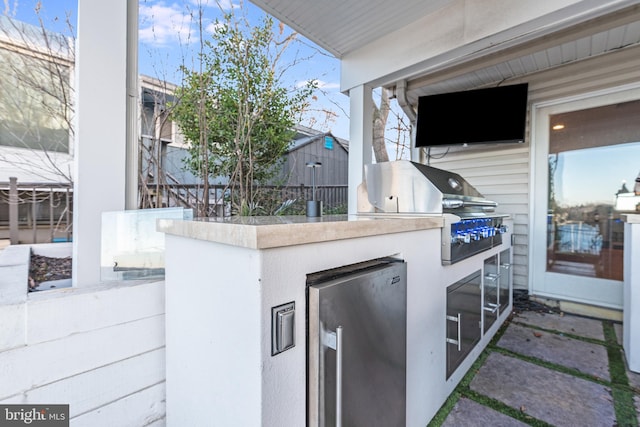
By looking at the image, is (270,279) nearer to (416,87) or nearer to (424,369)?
(424,369)

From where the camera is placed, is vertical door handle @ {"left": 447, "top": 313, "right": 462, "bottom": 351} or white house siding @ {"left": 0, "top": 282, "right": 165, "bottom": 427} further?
vertical door handle @ {"left": 447, "top": 313, "right": 462, "bottom": 351}

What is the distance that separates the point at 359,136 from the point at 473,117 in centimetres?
163

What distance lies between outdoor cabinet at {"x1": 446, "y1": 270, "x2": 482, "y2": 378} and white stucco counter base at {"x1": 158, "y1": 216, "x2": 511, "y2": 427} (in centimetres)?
36

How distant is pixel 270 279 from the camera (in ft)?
2.66

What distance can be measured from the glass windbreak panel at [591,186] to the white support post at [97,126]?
14.2 feet

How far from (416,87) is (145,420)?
4288 mm

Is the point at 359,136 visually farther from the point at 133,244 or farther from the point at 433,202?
the point at 133,244

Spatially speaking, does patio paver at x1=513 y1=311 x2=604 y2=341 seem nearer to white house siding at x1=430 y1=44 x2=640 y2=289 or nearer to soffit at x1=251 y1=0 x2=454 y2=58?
white house siding at x1=430 y1=44 x2=640 y2=289

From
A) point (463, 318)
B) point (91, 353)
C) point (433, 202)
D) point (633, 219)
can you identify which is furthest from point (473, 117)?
point (91, 353)

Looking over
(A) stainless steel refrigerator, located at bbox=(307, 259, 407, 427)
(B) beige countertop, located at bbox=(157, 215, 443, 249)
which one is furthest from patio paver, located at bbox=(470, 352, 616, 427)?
(B) beige countertop, located at bbox=(157, 215, 443, 249)

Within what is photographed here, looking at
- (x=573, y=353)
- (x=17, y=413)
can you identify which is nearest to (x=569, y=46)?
(x=573, y=353)

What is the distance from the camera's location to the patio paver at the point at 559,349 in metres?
2.20

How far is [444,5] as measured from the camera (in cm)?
254

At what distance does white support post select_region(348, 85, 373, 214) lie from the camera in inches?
125
